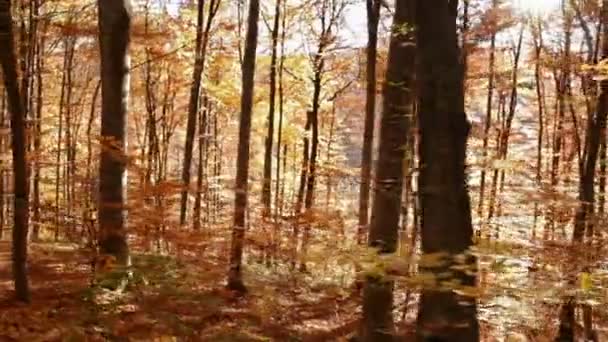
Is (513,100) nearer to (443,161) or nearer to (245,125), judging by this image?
(245,125)

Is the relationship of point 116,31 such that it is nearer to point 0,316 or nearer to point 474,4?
point 0,316

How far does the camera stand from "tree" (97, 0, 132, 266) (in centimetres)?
899

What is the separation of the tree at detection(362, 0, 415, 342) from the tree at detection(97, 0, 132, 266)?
12.8 ft

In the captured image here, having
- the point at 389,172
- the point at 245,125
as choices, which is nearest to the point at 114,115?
the point at 245,125

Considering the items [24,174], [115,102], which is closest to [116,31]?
[115,102]

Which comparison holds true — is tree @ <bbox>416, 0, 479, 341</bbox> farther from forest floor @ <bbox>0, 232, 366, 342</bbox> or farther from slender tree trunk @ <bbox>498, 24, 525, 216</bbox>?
slender tree trunk @ <bbox>498, 24, 525, 216</bbox>

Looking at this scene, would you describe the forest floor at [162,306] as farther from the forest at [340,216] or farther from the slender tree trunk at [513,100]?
the slender tree trunk at [513,100]

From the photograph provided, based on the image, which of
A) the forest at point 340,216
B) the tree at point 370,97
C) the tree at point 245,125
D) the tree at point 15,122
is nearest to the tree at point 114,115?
the forest at point 340,216

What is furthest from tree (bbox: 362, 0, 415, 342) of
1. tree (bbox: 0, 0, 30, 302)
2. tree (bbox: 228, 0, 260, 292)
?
tree (bbox: 0, 0, 30, 302)

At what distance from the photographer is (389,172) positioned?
293 inches

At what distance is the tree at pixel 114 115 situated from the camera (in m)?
8.99

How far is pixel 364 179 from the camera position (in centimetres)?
1052

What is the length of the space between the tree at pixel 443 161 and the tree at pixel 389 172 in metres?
4.18

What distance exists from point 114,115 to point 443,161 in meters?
7.17
